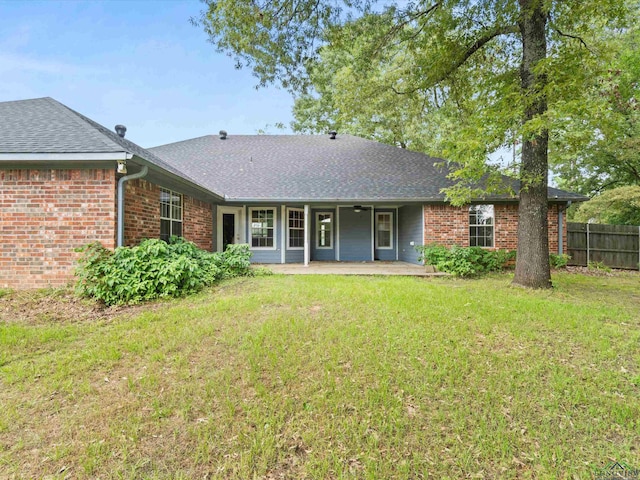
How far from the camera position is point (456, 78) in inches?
341

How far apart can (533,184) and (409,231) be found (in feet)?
16.6

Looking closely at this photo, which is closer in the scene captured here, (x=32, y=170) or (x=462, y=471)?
(x=462, y=471)

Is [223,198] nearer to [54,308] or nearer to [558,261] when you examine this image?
[54,308]

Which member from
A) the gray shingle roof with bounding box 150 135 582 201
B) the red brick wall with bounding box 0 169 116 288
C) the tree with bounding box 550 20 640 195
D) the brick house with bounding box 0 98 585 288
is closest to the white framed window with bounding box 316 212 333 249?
the brick house with bounding box 0 98 585 288

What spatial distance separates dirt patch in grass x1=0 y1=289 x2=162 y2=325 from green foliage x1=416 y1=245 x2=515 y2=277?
7318 millimetres

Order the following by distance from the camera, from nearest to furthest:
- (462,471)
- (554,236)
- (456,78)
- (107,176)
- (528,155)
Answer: (462,471) → (107,176) → (528,155) → (456,78) → (554,236)

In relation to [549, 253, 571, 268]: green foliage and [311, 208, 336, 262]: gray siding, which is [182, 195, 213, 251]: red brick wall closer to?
[311, 208, 336, 262]: gray siding

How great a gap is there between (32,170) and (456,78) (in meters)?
10.5

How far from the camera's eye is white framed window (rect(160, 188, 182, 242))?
291 inches

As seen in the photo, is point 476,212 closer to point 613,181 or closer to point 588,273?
point 588,273

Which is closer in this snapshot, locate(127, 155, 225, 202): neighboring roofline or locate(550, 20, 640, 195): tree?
locate(127, 155, 225, 202): neighboring roofline

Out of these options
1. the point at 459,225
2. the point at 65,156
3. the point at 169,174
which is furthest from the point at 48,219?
the point at 459,225

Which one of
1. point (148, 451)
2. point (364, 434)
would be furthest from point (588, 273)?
point (148, 451)

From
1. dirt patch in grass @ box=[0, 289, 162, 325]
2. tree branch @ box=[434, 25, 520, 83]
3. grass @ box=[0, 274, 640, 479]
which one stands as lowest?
grass @ box=[0, 274, 640, 479]
